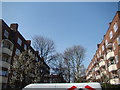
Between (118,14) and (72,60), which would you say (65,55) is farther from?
(118,14)

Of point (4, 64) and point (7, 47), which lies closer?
point (4, 64)

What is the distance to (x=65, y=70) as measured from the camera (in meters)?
37.2

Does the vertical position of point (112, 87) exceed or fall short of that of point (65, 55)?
it falls short

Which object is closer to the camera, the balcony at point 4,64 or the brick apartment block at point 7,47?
the balcony at point 4,64

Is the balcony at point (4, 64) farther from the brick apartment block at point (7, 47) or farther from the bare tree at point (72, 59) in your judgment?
the bare tree at point (72, 59)

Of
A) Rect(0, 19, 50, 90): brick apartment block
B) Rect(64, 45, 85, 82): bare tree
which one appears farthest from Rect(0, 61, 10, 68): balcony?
Rect(64, 45, 85, 82): bare tree

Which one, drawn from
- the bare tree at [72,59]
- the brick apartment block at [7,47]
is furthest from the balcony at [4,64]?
the bare tree at [72,59]

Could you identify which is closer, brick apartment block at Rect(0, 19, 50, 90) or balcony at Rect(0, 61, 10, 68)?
balcony at Rect(0, 61, 10, 68)

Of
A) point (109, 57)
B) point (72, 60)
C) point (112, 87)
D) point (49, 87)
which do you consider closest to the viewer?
point (49, 87)

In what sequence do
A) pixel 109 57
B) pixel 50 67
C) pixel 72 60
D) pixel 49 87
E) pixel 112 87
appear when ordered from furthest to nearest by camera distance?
pixel 72 60, pixel 50 67, pixel 109 57, pixel 112 87, pixel 49 87

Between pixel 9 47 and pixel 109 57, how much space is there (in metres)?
21.9

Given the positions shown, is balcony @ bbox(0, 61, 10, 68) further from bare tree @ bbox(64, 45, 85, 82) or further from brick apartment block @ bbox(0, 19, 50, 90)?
bare tree @ bbox(64, 45, 85, 82)

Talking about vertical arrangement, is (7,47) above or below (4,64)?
above

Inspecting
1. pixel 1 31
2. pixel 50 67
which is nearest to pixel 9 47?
pixel 1 31
